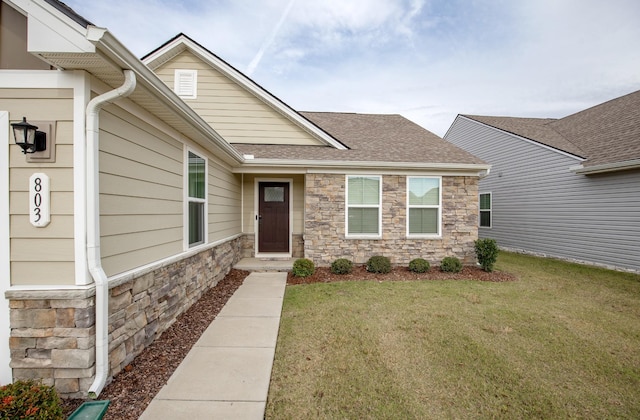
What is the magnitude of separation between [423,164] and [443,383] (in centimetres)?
543

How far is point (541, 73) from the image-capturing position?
38.5 ft

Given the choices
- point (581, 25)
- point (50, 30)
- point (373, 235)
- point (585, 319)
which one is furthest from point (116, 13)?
point (581, 25)

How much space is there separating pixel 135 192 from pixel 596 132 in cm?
1349

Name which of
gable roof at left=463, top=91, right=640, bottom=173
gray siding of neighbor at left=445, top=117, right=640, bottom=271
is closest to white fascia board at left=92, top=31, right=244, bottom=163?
gable roof at left=463, top=91, right=640, bottom=173

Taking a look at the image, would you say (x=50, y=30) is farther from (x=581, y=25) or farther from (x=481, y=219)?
(x=481, y=219)

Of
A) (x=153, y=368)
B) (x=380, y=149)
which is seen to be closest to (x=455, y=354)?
(x=153, y=368)

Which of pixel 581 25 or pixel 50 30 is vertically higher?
pixel 581 25

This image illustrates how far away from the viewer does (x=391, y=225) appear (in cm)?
741

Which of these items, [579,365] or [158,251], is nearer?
[579,365]

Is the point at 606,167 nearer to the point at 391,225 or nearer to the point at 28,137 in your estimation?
the point at 391,225

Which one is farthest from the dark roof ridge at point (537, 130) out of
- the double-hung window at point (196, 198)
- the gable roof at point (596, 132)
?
the double-hung window at point (196, 198)

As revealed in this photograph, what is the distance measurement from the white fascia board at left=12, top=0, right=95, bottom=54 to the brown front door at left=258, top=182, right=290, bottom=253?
6.07 metres

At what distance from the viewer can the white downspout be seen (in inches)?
94.7

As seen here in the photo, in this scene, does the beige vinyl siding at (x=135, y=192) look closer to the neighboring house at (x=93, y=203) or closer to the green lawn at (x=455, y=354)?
the neighboring house at (x=93, y=203)
